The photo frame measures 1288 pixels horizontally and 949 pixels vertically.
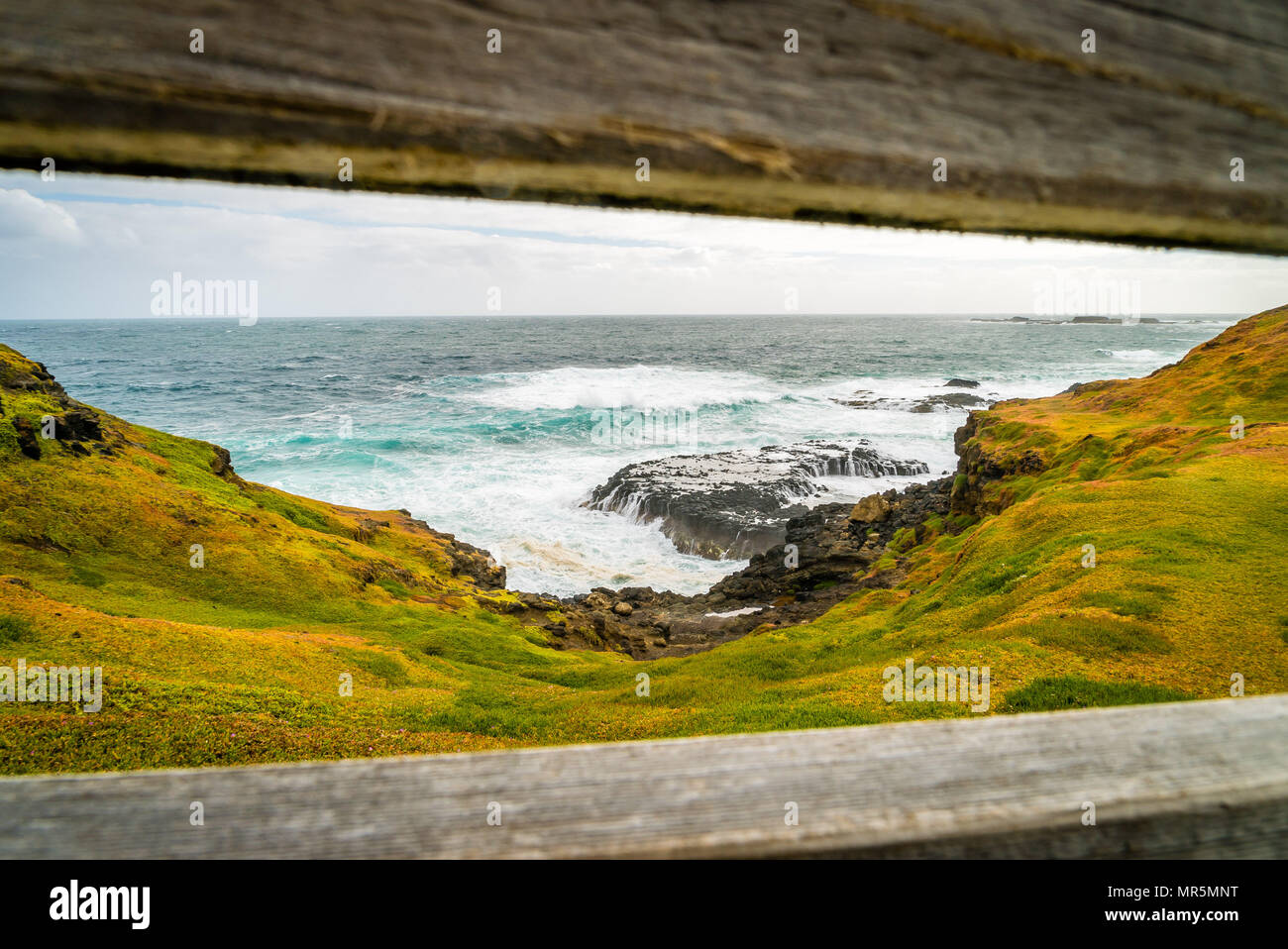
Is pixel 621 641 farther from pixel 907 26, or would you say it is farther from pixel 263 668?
pixel 907 26

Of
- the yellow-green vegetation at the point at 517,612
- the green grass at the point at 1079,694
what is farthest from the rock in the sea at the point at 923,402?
the green grass at the point at 1079,694

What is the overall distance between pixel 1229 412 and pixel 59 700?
18.4 meters

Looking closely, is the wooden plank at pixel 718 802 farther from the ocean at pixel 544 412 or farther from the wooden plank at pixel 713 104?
the ocean at pixel 544 412

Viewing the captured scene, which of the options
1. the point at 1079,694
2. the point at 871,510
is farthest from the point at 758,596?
the point at 1079,694

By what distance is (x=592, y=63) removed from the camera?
0.51 meters

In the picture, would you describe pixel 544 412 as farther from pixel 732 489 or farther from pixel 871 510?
pixel 871 510

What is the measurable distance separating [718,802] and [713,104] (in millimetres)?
586

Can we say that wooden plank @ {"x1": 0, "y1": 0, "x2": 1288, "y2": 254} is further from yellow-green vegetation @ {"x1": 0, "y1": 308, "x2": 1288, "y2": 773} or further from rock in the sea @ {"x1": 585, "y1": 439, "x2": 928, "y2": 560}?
rock in the sea @ {"x1": 585, "y1": 439, "x2": 928, "y2": 560}

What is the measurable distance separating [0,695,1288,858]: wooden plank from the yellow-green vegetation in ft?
15.2

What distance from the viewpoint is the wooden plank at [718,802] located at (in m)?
0.57

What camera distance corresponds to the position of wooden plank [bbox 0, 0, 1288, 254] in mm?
428

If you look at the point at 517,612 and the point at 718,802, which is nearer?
the point at 718,802

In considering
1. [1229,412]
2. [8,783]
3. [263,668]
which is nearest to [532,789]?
[8,783]

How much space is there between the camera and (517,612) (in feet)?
42.7
